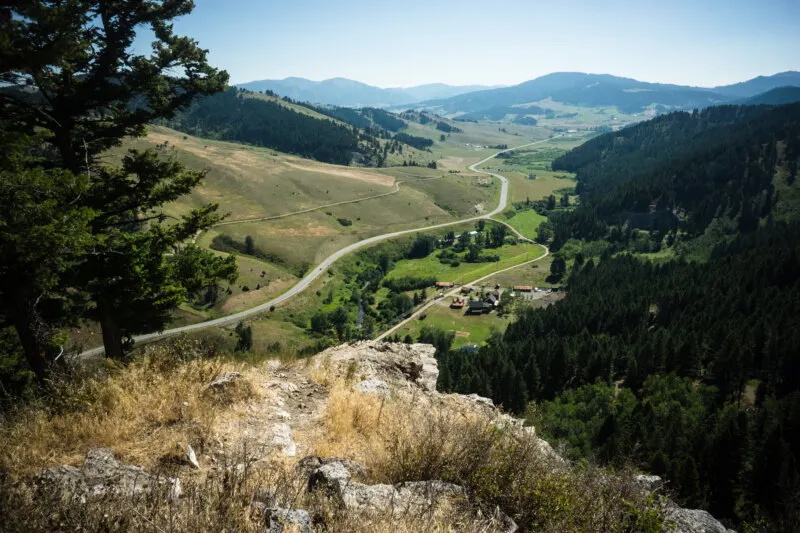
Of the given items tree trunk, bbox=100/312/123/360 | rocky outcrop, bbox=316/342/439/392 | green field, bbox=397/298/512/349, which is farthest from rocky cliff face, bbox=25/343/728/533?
green field, bbox=397/298/512/349

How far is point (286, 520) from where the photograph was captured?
5176mm

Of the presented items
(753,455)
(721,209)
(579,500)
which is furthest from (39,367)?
(721,209)

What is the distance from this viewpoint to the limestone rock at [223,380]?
9820mm

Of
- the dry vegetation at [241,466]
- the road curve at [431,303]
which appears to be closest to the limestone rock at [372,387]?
the dry vegetation at [241,466]

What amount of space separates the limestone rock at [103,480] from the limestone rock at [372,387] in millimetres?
Result: 6723

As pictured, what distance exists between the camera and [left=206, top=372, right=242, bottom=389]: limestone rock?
9820 millimetres

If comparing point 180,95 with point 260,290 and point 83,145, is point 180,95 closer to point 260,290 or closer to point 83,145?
point 83,145

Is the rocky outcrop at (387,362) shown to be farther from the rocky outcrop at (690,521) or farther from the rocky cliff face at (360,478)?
the rocky outcrop at (690,521)

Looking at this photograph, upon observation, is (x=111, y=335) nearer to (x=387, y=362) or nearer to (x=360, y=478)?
(x=387, y=362)

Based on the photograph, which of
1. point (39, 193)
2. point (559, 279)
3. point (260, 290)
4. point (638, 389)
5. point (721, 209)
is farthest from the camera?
point (721, 209)

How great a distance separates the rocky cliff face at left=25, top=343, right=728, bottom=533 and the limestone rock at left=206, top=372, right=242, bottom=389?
3 cm

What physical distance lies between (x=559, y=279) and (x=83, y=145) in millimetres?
147249

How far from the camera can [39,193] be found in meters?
10.8

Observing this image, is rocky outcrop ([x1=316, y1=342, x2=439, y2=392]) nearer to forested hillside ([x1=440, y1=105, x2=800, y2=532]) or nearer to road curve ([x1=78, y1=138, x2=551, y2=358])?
forested hillside ([x1=440, y1=105, x2=800, y2=532])
